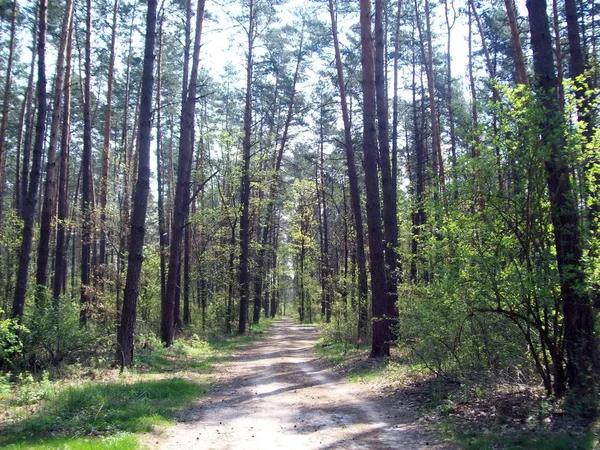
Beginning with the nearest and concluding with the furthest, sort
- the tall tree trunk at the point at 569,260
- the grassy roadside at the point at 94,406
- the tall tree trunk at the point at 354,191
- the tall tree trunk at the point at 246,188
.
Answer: the grassy roadside at the point at 94,406 < the tall tree trunk at the point at 569,260 < the tall tree trunk at the point at 354,191 < the tall tree trunk at the point at 246,188

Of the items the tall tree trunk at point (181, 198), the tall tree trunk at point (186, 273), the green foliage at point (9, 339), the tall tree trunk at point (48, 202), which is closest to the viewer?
the green foliage at point (9, 339)

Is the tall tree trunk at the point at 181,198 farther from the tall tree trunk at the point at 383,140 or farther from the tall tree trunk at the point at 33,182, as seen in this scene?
the tall tree trunk at the point at 383,140

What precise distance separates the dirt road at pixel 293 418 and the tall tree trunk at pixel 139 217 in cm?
264

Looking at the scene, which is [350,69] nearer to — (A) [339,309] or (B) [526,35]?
(B) [526,35]

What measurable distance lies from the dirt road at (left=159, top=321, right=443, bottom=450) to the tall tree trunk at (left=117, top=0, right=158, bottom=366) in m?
2.64

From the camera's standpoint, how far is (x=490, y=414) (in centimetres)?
658

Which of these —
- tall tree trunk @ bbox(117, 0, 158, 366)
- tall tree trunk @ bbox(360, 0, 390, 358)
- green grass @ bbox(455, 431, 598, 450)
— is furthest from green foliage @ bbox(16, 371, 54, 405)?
tall tree trunk @ bbox(360, 0, 390, 358)

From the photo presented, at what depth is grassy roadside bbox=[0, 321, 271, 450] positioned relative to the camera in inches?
224

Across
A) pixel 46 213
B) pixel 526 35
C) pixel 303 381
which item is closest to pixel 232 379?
pixel 303 381

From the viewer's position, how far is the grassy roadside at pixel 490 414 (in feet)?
17.7

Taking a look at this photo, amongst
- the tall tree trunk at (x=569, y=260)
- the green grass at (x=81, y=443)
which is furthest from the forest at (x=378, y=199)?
the green grass at (x=81, y=443)

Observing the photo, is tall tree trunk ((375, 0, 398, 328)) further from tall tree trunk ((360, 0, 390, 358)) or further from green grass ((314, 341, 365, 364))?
green grass ((314, 341, 365, 364))

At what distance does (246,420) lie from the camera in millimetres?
7418

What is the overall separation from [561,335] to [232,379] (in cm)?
783
